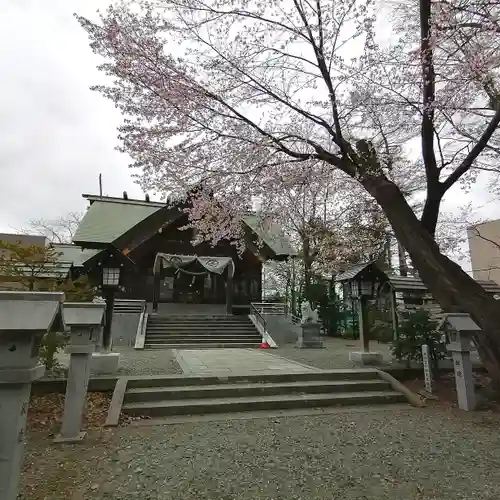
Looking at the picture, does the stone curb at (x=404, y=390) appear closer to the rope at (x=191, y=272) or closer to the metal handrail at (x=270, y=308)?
the metal handrail at (x=270, y=308)

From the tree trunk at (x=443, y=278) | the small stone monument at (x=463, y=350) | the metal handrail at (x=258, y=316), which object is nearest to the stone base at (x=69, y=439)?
the tree trunk at (x=443, y=278)

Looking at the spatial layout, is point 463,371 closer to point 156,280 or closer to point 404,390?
point 404,390

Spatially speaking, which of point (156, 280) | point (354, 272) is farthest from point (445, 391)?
point (156, 280)

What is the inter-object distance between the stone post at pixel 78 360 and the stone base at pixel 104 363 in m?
2.05

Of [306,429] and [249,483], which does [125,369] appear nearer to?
[306,429]

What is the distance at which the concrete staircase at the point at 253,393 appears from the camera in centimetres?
544

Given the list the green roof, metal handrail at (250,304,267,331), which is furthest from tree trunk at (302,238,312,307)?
metal handrail at (250,304,267,331)

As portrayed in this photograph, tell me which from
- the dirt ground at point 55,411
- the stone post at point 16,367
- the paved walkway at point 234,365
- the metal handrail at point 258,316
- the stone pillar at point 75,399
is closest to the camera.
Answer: the stone post at point 16,367

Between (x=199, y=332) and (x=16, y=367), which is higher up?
(x=16, y=367)

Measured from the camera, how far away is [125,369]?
283 inches

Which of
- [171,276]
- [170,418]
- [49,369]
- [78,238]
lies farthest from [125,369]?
[171,276]

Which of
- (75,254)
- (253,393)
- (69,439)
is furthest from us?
(75,254)

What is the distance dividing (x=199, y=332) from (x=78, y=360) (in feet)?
31.9

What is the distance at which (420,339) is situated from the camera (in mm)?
7152
